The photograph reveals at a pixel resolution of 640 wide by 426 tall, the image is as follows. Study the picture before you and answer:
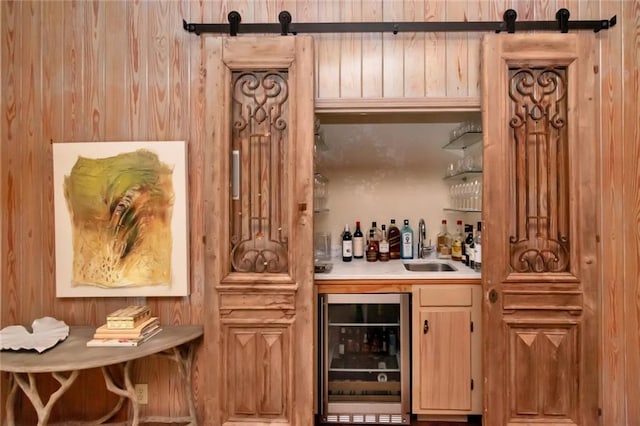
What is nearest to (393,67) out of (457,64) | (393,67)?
(393,67)

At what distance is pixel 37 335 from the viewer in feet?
6.53

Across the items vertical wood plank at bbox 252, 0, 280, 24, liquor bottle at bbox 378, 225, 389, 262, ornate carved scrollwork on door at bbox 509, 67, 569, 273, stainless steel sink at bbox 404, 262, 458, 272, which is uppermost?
vertical wood plank at bbox 252, 0, 280, 24

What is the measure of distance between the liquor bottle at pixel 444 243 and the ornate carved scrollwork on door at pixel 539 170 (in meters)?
1.02

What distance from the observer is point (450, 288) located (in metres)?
2.34

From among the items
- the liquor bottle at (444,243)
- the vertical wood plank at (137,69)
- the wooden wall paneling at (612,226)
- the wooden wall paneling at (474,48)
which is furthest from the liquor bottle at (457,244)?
the vertical wood plank at (137,69)

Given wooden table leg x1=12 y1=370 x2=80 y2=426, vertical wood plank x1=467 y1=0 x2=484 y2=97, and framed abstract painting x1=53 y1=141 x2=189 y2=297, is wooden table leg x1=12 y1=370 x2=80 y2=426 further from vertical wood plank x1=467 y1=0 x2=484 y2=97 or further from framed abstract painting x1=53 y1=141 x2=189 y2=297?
vertical wood plank x1=467 y1=0 x2=484 y2=97

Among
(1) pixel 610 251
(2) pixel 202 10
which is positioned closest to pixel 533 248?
(1) pixel 610 251

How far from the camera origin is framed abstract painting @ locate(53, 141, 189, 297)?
7.18 ft

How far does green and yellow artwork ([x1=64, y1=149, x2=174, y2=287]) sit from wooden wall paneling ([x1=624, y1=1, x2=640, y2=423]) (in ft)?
8.62

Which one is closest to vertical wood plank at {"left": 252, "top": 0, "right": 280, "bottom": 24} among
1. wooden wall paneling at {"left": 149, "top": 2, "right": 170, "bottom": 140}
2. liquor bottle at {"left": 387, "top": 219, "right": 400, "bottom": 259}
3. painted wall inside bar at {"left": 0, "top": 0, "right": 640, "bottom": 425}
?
painted wall inside bar at {"left": 0, "top": 0, "right": 640, "bottom": 425}

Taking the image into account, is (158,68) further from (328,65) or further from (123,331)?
(123,331)

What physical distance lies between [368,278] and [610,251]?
139 cm

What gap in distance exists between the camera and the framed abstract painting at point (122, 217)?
219cm

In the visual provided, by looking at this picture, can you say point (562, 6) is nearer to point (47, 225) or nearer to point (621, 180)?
point (621, 180)
